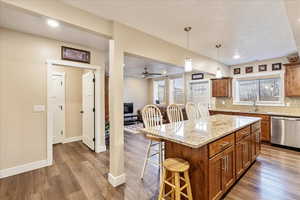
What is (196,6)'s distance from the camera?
78.5 inches

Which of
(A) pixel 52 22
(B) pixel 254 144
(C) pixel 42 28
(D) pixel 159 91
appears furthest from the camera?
(D) pixel 159 91

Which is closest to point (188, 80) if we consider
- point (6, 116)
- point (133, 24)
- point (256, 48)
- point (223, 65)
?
A: point (223, 65)

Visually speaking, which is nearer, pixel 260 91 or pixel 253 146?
pixel 253 146

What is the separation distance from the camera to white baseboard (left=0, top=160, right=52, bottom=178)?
2514 millimetres

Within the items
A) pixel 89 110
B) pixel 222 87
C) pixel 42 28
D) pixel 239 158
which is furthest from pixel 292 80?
pixel 42 28

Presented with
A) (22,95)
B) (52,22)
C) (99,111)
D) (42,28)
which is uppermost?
(42,28)

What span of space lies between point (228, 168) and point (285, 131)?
10.2ft

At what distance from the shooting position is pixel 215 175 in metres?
1.66

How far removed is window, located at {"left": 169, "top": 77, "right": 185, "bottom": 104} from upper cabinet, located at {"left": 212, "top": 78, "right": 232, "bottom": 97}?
199cm

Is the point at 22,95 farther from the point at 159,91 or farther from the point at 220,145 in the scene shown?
the point at 159,91

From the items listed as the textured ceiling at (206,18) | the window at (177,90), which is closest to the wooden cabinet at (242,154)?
the textured ceiling at (206,18)

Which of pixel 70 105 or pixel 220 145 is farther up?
pixel 70 105

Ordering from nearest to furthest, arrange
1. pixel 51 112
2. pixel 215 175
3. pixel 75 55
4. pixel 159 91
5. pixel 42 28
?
pixel 215 175 → pixel 42 28 → pixel 51 112 → pixel 75 55 → pixel 159 91

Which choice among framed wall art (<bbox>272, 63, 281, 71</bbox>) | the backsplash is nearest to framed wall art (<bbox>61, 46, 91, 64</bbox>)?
the backsplash
